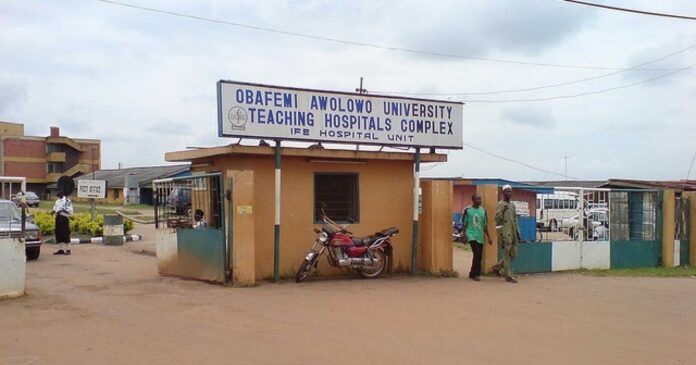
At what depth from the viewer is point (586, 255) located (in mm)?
15203

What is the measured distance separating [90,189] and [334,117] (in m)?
13.6

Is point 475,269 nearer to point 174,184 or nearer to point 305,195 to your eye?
point 305,195

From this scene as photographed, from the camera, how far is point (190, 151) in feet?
41.2

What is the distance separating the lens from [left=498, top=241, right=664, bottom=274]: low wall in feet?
46.7

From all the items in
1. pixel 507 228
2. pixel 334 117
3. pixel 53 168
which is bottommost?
pixel 507 228

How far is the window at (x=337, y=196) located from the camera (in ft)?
42.2

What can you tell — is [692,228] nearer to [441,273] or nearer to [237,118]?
[441,273]

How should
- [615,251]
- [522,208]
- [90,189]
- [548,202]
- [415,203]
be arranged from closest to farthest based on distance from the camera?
[415,203]
[548,202]
[522,208]
[615,251]
[90,189]

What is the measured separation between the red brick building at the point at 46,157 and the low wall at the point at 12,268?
210ft

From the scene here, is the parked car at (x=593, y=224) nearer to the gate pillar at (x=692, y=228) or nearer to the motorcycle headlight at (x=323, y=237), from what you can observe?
the gate pillar at (x=692, y=228)

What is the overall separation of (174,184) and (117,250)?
23.2 ft

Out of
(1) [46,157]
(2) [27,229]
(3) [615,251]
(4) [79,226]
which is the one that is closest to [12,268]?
(2) [27,229]

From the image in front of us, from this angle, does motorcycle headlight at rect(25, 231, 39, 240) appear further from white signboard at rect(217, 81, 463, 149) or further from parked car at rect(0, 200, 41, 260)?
white signboard at rect(217, 81, 463, 149)

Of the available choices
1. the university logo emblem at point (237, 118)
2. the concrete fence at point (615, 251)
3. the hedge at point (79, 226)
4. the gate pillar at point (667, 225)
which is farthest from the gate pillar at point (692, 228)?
the hedge at point (79, 226)
